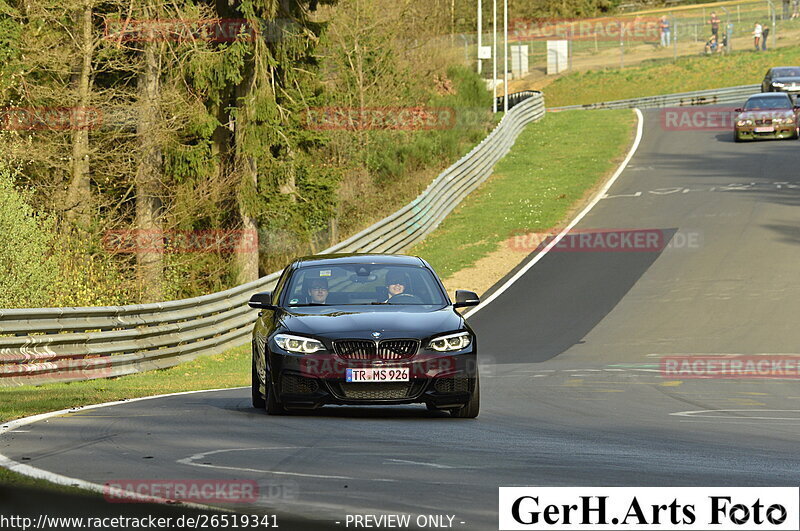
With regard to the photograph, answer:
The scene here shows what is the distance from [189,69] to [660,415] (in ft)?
72.6

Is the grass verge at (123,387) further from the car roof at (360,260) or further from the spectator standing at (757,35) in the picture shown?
the spectator standing at (757,35)

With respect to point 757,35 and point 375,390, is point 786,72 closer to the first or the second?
point 757,35

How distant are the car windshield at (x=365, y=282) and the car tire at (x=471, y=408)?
1082mm

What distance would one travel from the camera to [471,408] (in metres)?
11.5

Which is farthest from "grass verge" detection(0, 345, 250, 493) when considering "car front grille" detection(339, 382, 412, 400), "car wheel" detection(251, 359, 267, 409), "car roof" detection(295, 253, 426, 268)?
"car front grille" detection(339, 382, 412, 400)

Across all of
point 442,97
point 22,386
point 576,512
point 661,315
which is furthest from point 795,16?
point 576,512

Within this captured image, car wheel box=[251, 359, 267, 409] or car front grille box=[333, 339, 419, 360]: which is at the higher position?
car front grille box=[333, 339, 419, 360]

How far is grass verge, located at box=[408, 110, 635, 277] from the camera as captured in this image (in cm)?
3462

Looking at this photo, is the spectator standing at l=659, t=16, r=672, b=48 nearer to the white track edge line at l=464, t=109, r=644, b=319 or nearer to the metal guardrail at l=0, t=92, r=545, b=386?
the white track edge line at l=464, t=109, r=644, b=319

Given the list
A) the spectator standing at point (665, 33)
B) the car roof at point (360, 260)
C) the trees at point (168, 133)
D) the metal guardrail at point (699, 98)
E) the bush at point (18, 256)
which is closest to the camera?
the car roof at point (360, 260)

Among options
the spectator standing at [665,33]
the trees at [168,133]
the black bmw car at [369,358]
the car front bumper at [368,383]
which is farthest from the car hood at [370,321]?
the spectator standing at [665,33]

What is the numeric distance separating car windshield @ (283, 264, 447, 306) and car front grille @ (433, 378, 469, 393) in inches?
46.1

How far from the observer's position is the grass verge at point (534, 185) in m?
34.6

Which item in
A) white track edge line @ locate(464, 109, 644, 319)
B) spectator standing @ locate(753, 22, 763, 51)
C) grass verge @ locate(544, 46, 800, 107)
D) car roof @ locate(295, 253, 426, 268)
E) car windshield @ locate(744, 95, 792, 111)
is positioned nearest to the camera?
car roof @ locate(295, 253, 426, 268)
